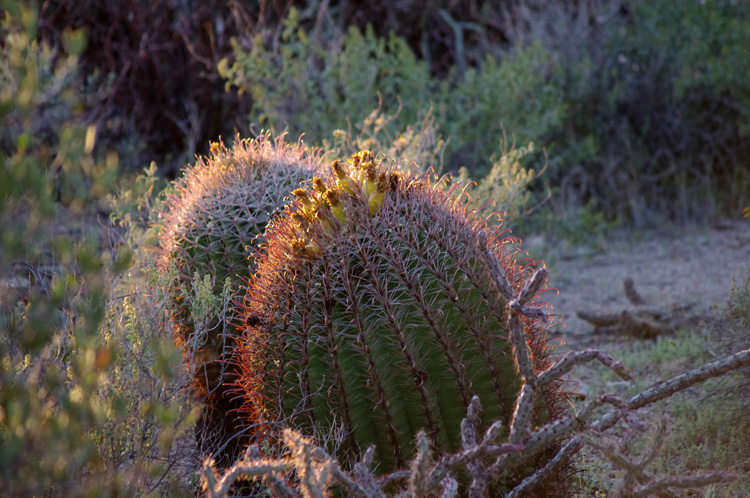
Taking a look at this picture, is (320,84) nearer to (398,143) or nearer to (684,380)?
(398,143)

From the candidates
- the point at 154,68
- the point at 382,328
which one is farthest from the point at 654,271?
the point at 154,68

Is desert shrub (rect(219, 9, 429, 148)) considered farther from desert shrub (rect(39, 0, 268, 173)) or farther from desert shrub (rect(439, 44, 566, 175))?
desert shrub (rect(39, 0, 268, 173))

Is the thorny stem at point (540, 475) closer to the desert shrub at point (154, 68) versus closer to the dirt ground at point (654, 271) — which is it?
the dirt ground at point (654, 271)

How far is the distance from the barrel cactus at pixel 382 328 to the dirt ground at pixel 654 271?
253 centimetres

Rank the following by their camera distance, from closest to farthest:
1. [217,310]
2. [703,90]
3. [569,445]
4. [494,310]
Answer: [569,445]
[494,310]
[217,310]
[703,90]

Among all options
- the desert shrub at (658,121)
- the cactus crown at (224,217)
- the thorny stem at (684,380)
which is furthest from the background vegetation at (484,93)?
the thorny stem at (684,380)

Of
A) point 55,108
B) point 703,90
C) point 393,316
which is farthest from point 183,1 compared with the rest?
point 393,316

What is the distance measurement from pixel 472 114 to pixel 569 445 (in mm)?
5318

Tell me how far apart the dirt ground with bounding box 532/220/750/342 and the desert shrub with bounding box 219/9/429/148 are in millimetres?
2127

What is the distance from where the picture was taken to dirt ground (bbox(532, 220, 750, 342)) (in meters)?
4.79

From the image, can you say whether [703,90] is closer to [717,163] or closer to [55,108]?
[717,163]

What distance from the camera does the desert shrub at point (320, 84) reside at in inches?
249

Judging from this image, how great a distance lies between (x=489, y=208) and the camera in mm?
4148

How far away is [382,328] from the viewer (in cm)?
196
